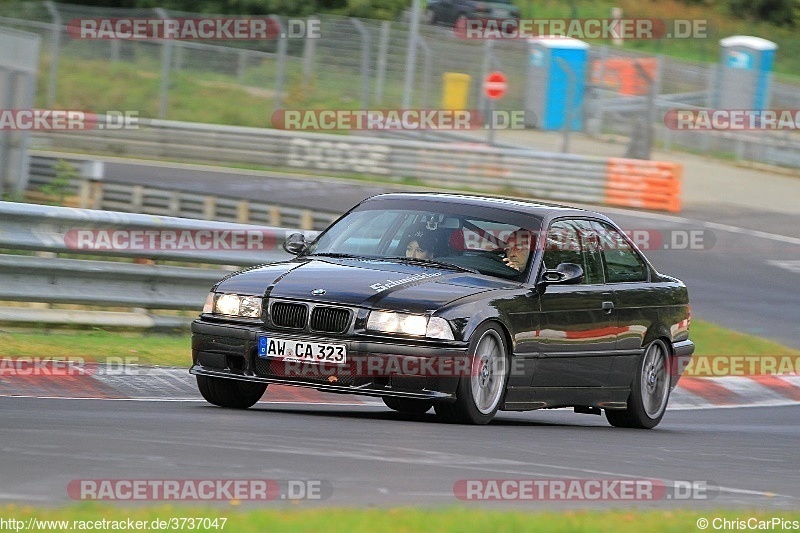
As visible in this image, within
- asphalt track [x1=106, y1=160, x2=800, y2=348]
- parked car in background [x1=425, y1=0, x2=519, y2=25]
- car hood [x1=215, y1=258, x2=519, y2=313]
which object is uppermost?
parked car in background [x1=425, y1=0, x2=519, y2=25]

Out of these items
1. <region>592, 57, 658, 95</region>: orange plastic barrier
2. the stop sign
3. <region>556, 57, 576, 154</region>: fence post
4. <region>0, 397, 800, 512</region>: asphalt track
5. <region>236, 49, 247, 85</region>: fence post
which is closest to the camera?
<region>0, 397, 800, 512</region>: asphalt track

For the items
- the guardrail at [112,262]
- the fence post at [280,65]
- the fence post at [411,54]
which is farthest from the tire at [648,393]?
the fence post at [280,65]

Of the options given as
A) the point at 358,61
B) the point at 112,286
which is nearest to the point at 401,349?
the point at 112,286

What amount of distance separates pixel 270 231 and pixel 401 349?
16.5 feet

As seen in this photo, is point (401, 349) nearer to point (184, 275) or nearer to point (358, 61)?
point (184, 275)

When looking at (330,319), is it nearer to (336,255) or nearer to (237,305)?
(237,305)

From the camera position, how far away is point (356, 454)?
740 centimetres

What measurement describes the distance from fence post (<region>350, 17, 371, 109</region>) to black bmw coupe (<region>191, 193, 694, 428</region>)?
22.2 metres

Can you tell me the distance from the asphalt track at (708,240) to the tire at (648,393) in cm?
646

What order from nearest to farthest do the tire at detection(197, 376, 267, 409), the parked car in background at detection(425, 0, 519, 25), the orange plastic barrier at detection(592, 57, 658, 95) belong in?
the tire at detection(197, 376, 267, 409), the orange plastic barrier at detection(592, 57, 658, 95), the parked car in background at detection(425, 0, 519, 25)

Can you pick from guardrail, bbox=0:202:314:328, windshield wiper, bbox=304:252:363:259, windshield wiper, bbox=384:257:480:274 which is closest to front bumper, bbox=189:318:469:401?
windshield wiper, bbox=384:257:480:274

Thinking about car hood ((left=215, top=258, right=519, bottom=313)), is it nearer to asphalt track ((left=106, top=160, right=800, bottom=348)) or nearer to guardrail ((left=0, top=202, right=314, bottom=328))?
guardrail ((left=0, top=202, right=314, bottom=328))

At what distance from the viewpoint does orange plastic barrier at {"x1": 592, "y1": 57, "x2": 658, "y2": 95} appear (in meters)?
37.1

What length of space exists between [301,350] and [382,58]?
25204 mm
